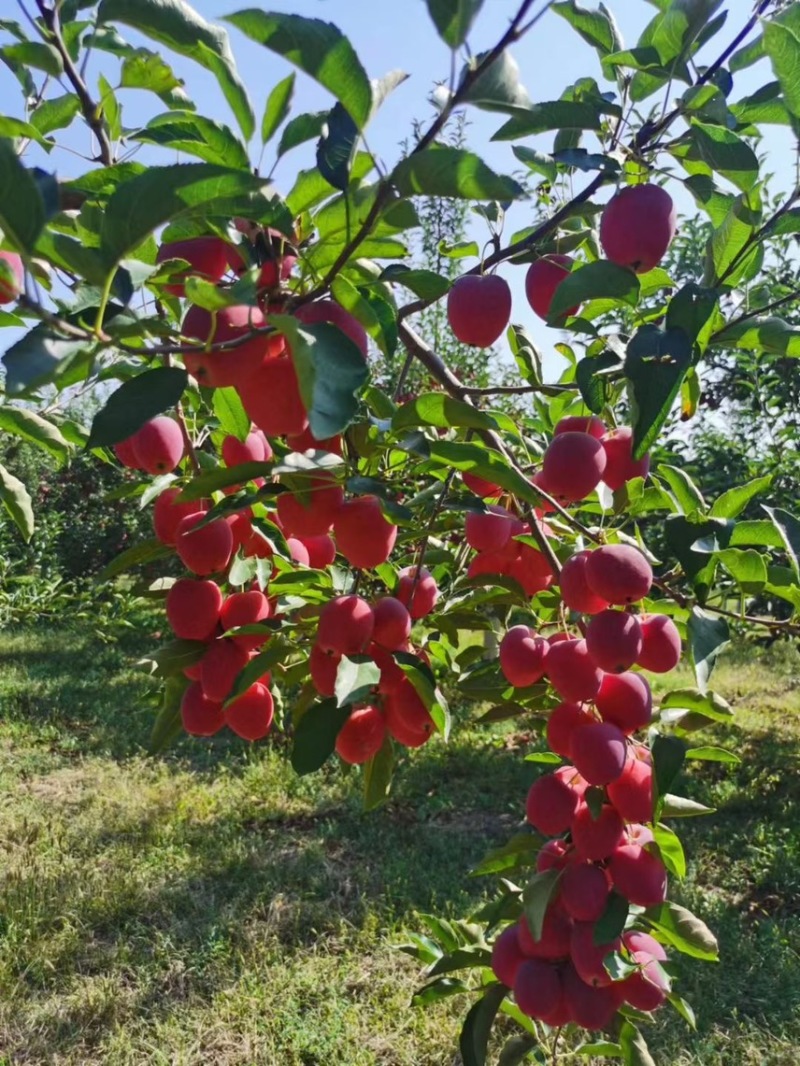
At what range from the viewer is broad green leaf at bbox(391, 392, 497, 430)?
0.73 meters

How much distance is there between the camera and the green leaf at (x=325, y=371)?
0.47m

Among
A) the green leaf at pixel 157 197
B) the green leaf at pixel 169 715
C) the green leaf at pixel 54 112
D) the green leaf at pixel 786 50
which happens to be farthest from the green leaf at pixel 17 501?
the green leaf at pixel 786 50

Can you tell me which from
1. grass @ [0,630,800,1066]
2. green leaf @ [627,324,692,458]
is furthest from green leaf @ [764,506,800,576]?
grass @ [0,630,800,1066]

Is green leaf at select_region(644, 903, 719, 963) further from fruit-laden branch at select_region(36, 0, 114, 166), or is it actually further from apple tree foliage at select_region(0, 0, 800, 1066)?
fruit-laden branch at select_region(36, 0, 114, 166)

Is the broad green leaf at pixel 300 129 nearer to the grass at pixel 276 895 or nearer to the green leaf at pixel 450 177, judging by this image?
the green leaf at pixel 450 177

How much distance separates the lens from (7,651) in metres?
6.15

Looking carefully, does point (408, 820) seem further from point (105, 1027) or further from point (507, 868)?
point (507, 868)

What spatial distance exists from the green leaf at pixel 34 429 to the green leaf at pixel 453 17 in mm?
709

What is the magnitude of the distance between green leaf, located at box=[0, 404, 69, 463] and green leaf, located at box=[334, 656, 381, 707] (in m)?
0.48

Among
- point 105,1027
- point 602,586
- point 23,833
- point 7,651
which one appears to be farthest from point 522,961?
point 7,651

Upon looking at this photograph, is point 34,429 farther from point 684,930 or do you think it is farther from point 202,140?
point 684,930

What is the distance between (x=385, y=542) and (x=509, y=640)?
0.71 feet

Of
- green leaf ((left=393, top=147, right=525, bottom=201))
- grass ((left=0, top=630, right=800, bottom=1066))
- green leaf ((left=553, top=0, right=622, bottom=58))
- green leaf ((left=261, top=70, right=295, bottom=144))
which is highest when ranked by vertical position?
green leaf ((left=553, top=0, right=622, bottom=58))

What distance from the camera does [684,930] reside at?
1.03 meters
